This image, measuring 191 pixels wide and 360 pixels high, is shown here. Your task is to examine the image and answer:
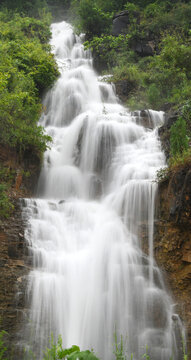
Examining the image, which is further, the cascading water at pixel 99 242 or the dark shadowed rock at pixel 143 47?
the dark shadowed rock at pixel 143 47

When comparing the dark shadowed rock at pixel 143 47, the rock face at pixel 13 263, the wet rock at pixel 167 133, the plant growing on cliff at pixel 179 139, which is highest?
the dark shadowed rock at pixel 143 47

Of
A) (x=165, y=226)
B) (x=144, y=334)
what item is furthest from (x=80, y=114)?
(x=144, y=334)

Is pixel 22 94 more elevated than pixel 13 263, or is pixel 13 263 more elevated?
pixel 22 94

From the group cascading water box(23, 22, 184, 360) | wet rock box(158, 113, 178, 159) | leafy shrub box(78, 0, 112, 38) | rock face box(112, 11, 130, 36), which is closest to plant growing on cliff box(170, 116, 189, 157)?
cascading water box(23, 22, 184, 360)

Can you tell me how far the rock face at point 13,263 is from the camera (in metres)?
4.79

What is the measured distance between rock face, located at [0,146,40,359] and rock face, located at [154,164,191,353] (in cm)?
299

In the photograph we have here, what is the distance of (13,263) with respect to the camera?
573 cm

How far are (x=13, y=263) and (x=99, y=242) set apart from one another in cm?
213

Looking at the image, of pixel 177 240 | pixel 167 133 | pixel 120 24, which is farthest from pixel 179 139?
pixel 120 24

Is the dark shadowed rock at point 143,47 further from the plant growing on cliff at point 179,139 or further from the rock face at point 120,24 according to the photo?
the plant growing on cliff at point 179,139

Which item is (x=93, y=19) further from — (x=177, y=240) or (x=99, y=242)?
(x=177, y=240)

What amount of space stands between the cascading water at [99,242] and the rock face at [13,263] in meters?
0.22

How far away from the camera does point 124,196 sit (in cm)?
802

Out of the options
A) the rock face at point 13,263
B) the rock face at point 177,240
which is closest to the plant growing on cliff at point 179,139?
the rock face at point 177,240
